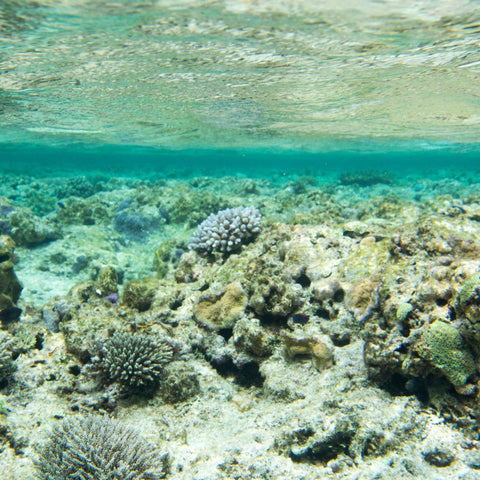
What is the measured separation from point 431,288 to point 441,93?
14.7 metres

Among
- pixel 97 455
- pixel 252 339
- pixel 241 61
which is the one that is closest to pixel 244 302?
pixel 252 339

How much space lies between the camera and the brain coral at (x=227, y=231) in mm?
7715

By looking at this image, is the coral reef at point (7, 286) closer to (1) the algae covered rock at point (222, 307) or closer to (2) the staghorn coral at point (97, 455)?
(1) the algae covered rock at point (222, 307)

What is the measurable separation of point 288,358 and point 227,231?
12.3 feet

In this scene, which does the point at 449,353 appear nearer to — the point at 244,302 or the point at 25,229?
the point at 244,302

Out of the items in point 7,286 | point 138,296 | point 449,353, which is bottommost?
point 7,286

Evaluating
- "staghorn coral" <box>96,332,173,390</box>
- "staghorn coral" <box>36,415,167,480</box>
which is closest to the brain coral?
"staghorn coral" <box>96,332,173,390</box>

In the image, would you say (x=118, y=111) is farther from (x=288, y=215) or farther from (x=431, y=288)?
(x=431, y=288)

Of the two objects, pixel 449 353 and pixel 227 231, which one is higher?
pixel 449 353

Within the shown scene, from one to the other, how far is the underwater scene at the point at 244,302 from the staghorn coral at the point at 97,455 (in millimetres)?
21

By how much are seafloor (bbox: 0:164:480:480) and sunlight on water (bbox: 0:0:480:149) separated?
4.92 m

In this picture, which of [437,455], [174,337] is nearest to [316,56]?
[174,337]

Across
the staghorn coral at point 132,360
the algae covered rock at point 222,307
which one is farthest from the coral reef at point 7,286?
the algae covered rock at point 222,307

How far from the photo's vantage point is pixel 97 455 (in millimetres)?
3189
